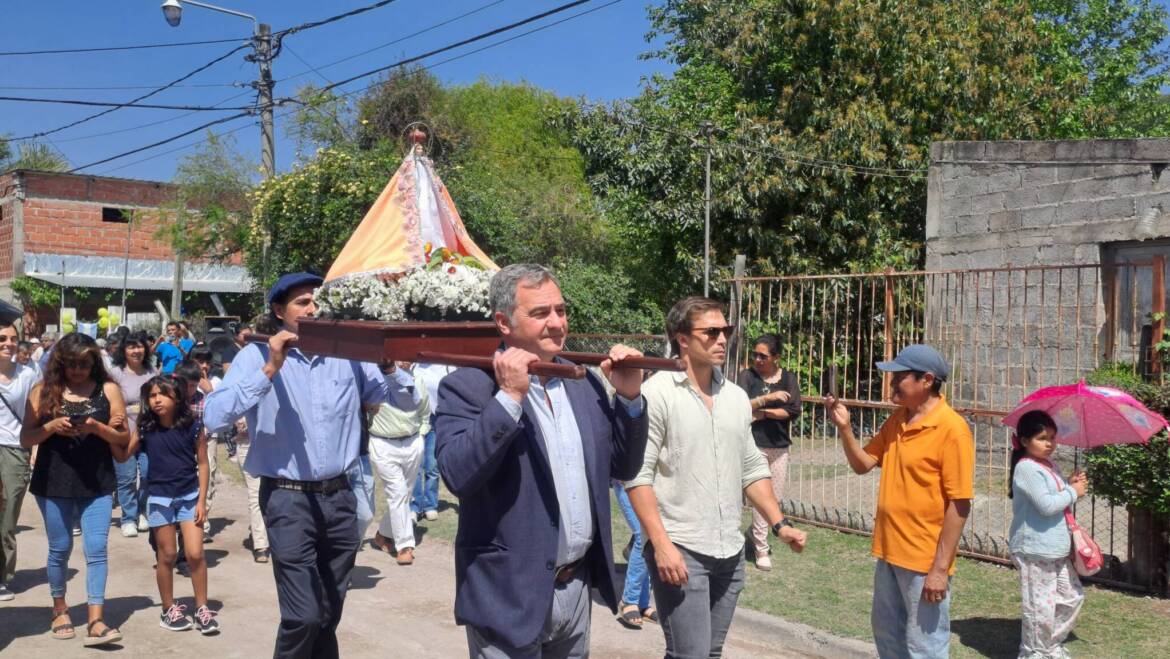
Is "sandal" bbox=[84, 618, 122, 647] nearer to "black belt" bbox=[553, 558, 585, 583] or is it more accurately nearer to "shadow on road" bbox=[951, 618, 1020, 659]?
"black belt" bbox=[553, 558, 585, 583]

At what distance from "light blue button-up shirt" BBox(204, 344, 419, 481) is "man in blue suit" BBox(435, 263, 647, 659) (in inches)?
67.2

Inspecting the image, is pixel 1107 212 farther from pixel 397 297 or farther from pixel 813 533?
pixel 397 297

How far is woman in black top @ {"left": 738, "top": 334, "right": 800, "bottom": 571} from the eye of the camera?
8195 mm

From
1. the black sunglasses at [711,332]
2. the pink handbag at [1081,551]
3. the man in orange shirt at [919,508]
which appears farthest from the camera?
the pink handbag at [1081,551]

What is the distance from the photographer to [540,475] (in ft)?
10.8

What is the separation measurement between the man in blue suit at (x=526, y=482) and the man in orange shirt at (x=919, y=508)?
1.83 m

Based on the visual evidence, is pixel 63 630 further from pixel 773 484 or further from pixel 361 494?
pixel 773 484

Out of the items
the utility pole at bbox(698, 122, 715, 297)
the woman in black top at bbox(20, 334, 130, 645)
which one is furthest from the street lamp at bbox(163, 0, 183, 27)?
the woman in black top at bbox(20, 334, 130, 645)

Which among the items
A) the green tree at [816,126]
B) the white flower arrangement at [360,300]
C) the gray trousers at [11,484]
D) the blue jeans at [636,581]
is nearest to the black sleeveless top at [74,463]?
the gray trousers at [11,484]

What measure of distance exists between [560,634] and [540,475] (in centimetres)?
55

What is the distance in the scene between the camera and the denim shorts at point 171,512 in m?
6.87

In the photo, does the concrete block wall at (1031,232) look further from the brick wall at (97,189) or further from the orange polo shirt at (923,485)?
the brick wall at (97,189)

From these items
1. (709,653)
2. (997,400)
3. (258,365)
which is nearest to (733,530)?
(709,653)

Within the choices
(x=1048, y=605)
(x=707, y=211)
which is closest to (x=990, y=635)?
(x=1048, y=605)
